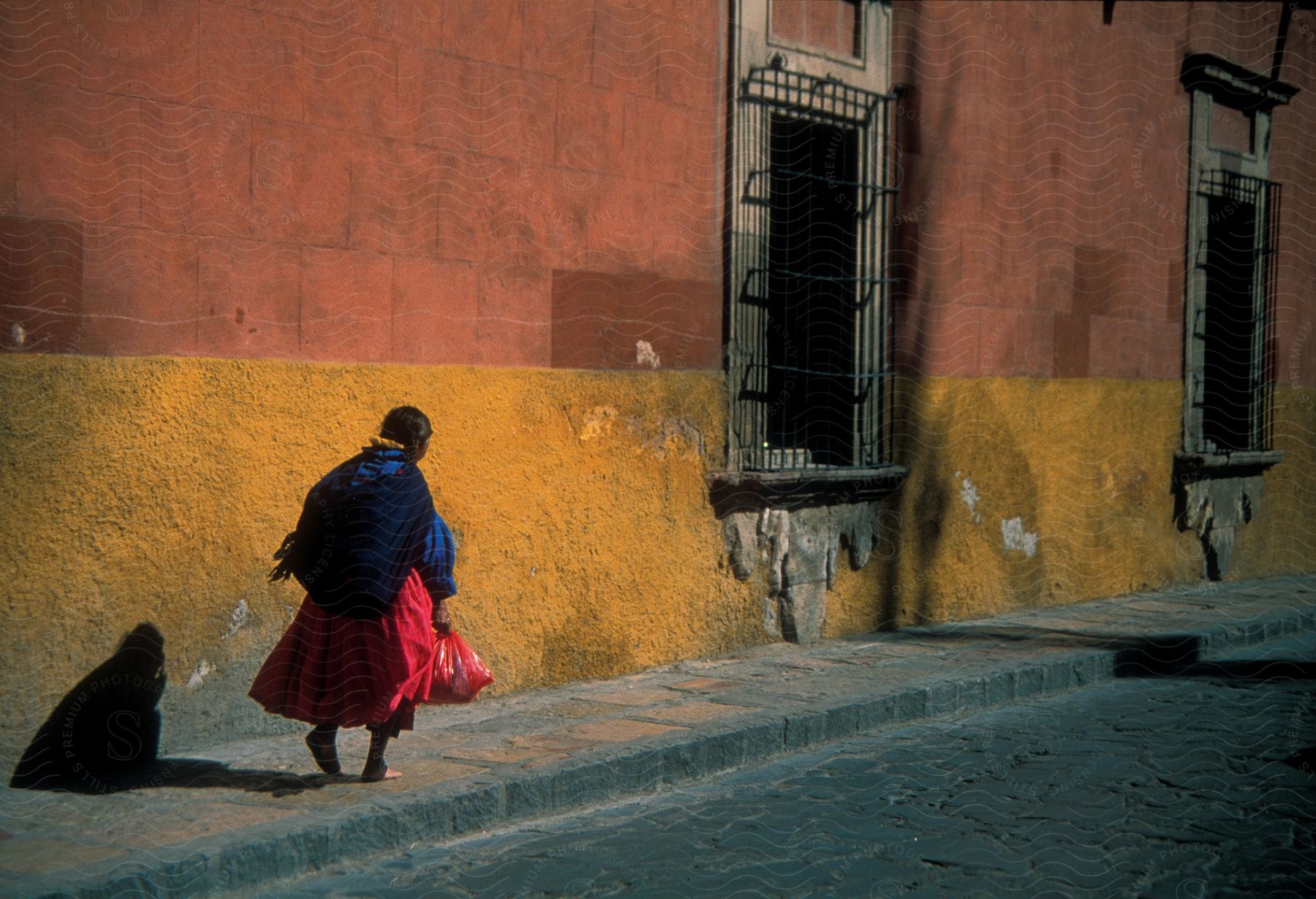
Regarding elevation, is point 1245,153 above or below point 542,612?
above

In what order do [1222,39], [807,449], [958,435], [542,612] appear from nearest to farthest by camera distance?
[542,612] → [807,449] → [958,435] → [1222,39]

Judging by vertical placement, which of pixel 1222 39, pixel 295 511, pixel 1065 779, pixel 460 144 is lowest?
pixel 1065 779

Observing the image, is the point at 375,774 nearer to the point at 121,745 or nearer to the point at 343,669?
the point at 343,669

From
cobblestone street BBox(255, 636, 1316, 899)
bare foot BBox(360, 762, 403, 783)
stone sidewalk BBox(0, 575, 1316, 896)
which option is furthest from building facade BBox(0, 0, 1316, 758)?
cobblestone street BBox(255, 636, 1316, 899)

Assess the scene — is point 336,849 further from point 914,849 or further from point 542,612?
point 542,612

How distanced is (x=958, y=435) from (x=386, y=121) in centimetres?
444

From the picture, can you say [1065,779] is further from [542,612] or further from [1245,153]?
[1245,153]

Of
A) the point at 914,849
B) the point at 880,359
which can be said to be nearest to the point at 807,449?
the point at 880,359

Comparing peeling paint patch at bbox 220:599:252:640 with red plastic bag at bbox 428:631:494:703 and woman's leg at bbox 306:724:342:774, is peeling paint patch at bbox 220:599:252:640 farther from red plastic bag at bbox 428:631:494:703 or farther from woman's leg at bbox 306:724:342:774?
red plastic bag at bbox 428:631:494:703

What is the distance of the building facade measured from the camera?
5.19 m

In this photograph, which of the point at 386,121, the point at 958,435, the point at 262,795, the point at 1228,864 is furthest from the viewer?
the point at 958,435

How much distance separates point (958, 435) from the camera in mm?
9031

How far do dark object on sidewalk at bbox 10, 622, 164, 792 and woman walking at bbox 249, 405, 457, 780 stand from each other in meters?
0.52

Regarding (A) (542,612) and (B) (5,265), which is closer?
(B) (5,265)
